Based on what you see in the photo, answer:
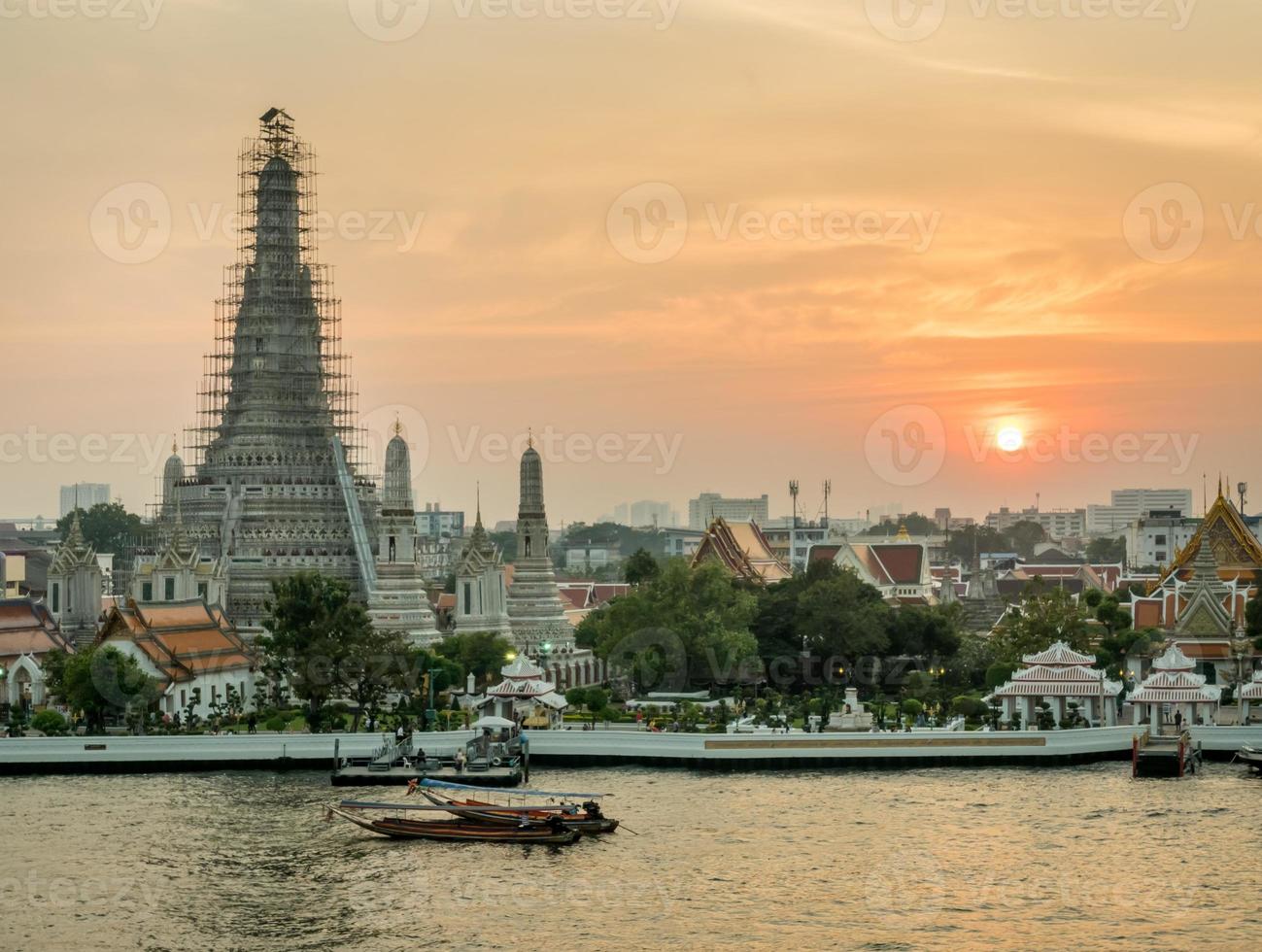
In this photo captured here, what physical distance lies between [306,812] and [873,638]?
3582cm

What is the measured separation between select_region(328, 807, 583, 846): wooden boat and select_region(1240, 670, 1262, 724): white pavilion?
3061cm

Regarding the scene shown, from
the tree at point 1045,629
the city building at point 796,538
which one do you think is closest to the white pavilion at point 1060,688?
the tree at point 1045,629

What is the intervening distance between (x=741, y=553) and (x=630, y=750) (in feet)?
193

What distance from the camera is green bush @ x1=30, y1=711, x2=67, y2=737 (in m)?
71.7

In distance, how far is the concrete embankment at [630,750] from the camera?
2640 inches

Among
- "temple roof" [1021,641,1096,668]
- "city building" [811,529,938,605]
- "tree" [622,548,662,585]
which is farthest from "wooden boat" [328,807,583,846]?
"city building" [811,529,938,605]

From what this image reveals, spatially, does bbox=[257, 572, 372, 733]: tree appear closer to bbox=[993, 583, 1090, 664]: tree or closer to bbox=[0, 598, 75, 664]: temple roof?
bbox=[0, 598, 75, 664]: temple roof

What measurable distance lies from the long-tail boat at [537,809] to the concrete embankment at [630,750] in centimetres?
991

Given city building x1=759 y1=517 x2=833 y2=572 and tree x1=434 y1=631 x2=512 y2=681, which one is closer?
tree x1=434 y1=631 x2=512 y2=681

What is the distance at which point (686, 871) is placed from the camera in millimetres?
48875

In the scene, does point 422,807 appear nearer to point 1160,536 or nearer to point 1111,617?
point 1111,617

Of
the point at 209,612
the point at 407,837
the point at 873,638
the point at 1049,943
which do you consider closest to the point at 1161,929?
the point at 1049,943

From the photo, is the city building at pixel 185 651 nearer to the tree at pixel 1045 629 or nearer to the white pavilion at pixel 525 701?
the white pavilion at pixel 525 701

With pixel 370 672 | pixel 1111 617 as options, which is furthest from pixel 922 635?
pixel 370 672
